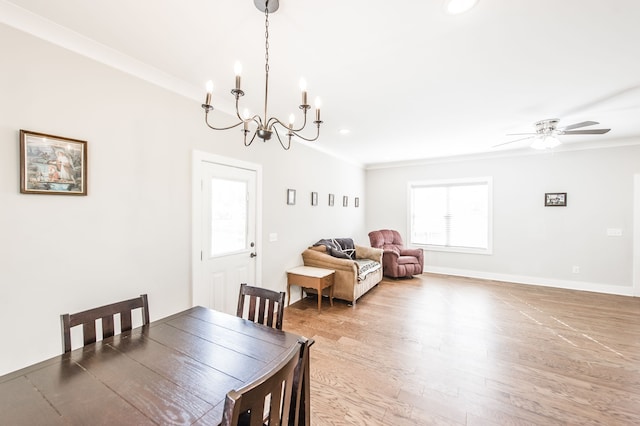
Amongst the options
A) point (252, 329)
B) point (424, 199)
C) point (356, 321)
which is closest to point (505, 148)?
point (424, 199)

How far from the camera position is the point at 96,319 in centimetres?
145

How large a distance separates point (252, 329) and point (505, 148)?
5.72 meters

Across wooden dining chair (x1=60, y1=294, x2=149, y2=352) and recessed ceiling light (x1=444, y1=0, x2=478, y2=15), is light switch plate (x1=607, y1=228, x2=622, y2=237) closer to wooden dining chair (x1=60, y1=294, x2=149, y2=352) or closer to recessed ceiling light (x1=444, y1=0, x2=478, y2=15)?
recessed ceiling light (x1=444, y1=0, x2=478, y2=15)

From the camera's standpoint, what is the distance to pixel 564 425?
1.75m

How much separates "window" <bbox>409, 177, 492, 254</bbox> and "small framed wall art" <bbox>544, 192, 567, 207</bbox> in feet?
3.03

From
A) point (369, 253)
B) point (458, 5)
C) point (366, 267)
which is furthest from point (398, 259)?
point (458, 5)

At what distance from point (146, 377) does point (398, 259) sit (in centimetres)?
497

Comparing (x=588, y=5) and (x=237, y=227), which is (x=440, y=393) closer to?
(x=237, y=227)

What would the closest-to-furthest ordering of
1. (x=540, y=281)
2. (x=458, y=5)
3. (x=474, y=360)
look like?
(x=458, y=5), (x=474, y=360), (x=540, y=281)

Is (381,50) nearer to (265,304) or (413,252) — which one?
(265,304)

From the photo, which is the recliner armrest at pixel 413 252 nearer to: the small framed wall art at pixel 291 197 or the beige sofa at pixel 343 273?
the beige sofa at pixel 343 273

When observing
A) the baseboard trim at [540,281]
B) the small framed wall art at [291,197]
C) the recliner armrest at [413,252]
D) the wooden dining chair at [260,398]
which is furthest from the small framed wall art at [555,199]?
the wooden dining chair at [260,398]

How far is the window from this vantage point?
5.60 meters

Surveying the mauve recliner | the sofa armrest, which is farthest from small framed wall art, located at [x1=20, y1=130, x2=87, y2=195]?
the mauve recliner
